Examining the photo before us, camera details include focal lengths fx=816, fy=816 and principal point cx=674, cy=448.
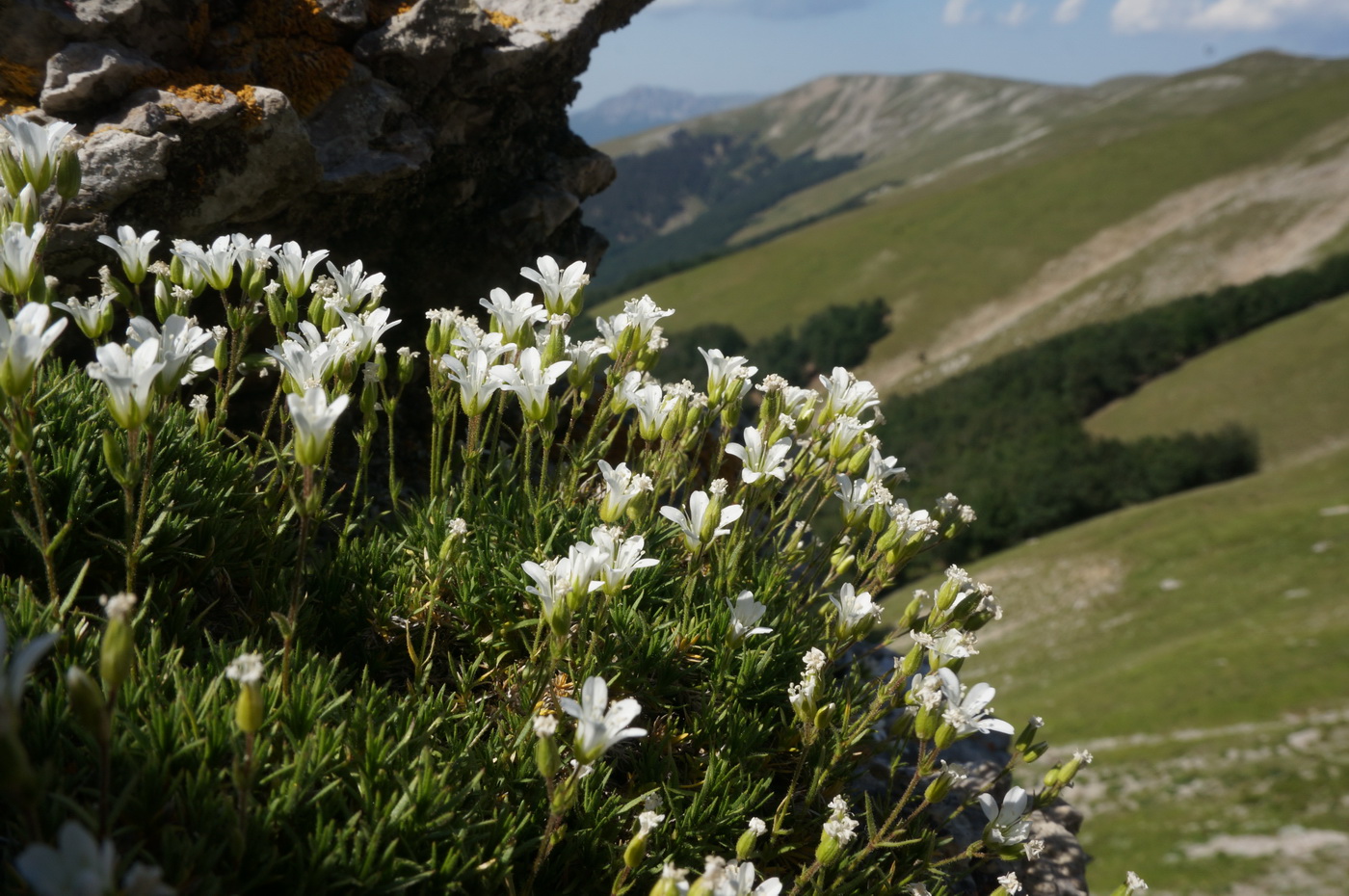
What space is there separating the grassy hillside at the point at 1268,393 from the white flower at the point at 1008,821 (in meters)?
78.2

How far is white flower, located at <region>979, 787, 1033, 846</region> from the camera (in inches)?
123

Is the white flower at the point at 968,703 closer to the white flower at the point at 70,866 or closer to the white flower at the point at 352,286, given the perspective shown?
the white flower at the point at 70,866

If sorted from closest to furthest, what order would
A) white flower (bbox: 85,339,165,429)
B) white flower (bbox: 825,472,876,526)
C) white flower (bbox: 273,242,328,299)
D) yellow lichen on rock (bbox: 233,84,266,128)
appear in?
white flower (bbox: 85,339,165,429)
white flower (bbox: 273,242,328,299)
white flower (bbox: 825,472,876,526)
yellow lichen on rock (bbox: 233,84,266,128)

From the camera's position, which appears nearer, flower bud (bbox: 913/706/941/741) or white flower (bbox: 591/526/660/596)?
white flower (bbox: 591/526/660/596)

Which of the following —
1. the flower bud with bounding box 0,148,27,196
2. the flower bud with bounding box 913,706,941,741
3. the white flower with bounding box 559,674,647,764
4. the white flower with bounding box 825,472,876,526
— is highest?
the flower bud with bounding box 0,148,27,196

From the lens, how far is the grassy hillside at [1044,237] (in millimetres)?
99938

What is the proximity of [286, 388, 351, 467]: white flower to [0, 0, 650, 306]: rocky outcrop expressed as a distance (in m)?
3.15

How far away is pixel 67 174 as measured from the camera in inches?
121

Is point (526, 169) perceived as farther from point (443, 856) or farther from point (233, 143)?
point (443, 856)

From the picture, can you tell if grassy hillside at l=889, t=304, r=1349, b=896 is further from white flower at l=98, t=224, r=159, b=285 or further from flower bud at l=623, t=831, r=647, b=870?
white flower at l=98, t=224, r=159, b=285

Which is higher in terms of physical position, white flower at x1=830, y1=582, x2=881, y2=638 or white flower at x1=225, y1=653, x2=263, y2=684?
white flower at x1=225, y1=653, x2=263, y2=684

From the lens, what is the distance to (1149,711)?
27000 millimetres

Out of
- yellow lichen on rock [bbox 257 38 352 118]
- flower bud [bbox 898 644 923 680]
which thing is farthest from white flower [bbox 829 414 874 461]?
yellow lichen on rock [bbox 257 38 352 118]

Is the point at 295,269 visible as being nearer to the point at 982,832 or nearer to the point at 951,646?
the point at 951,646
